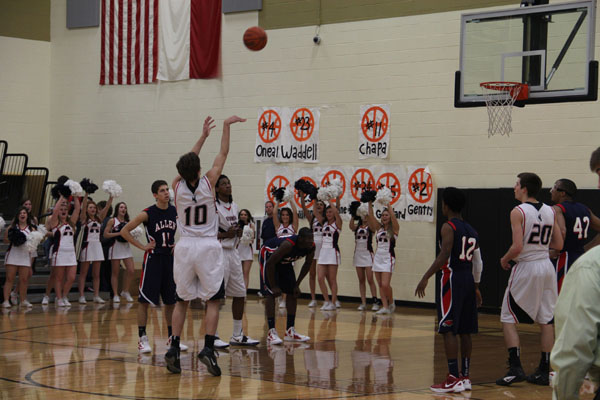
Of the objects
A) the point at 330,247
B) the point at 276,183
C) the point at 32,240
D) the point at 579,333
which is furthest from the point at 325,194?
the point at 579,333

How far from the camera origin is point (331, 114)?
16734 mm

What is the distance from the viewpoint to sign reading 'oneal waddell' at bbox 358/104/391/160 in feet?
52.4

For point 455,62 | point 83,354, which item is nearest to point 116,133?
point 455,62

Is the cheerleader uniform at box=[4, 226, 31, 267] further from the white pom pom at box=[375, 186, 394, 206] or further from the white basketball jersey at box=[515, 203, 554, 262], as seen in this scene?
the white basketball jersey at box=[515, 203, 554, 262]

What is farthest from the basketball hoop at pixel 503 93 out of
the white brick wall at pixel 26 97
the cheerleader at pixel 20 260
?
the white brick wall at pixel 26 97

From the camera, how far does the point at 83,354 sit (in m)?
9.22

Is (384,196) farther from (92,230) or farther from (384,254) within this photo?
(92,230)

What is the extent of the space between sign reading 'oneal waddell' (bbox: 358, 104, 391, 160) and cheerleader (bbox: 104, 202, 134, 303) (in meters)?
4.83

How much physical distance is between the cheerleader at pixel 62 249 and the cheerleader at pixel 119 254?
0.77 meters

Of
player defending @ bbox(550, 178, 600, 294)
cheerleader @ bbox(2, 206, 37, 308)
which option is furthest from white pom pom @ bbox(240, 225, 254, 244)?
player defending @ bbox(550, 178, 600, 294)

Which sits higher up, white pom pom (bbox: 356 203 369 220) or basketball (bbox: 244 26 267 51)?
basketball (bbox: 244 26 267 51)

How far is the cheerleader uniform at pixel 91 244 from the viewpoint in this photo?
15375mm

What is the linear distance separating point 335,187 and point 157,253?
253 inches

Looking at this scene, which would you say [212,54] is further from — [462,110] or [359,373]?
[359,373]
